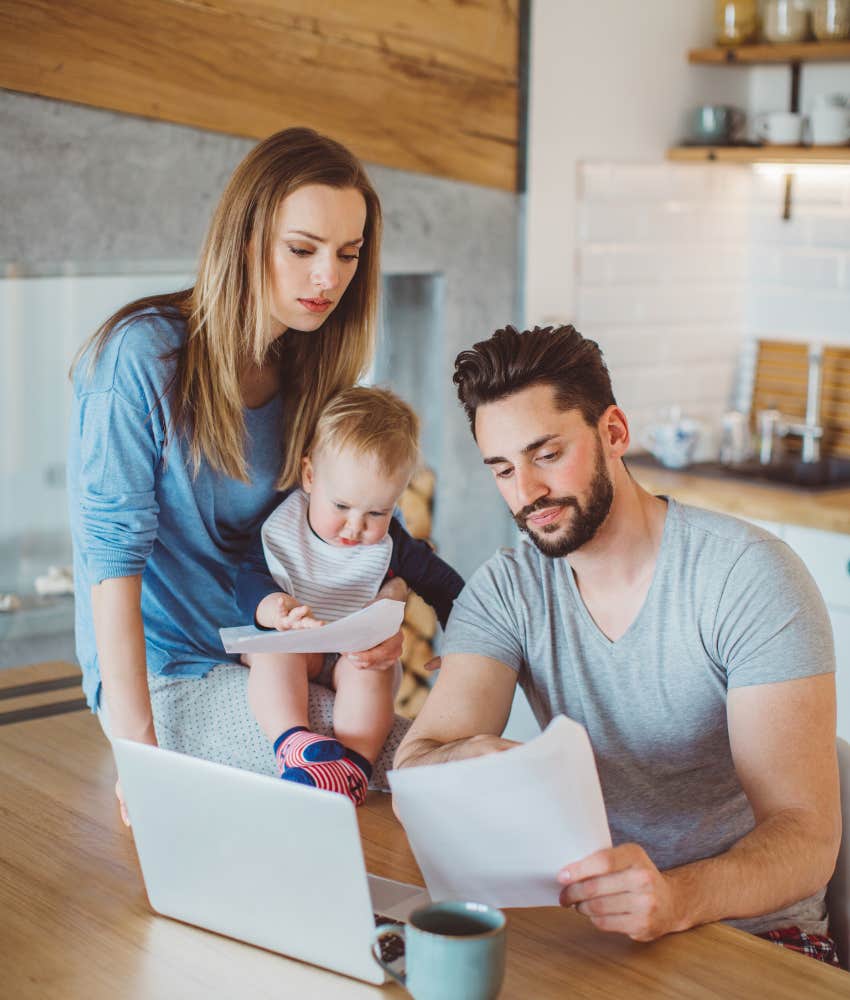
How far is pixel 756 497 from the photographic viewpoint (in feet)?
11.7

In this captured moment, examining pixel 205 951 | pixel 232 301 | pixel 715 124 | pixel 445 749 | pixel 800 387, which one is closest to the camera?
pixel 205 951

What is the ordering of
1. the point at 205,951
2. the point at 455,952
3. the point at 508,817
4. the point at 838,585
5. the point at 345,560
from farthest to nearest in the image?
the point at 838,585, the point at 345,560, the point at 205,951, the point at 508,817, the point at 455,952

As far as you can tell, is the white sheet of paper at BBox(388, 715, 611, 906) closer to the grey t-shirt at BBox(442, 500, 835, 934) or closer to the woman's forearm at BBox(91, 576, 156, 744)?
the grey t-shirt at BBox(442, 500, 835, 934)

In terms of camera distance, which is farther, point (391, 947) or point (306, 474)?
point (306, 474)

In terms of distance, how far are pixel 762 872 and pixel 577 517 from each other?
539 mm

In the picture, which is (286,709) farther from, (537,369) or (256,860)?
(537,369)

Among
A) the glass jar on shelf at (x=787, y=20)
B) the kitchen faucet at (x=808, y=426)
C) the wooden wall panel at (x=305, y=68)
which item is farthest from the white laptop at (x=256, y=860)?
the glass jar on shelf at (x=787, y=20)

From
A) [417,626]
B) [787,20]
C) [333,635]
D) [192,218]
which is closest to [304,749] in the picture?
[333,635]

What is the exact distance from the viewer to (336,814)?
1321 mm

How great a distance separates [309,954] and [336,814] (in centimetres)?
19

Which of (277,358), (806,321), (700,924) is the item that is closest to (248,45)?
(277,358)

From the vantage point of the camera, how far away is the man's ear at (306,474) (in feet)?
6.96

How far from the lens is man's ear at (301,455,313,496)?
83.5 inches

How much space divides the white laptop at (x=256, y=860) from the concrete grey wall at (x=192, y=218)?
1.69 m
